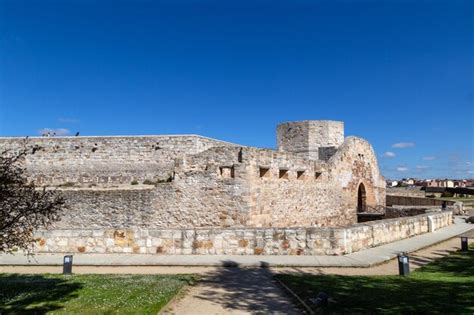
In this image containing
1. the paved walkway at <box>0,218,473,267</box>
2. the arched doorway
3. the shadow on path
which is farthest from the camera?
the arched doorway

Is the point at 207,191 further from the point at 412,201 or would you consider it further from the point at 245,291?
the point at 412,201

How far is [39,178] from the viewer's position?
20.4 meters

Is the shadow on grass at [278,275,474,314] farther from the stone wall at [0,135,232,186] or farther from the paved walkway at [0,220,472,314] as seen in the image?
the stone wall at [0,135,232,186]

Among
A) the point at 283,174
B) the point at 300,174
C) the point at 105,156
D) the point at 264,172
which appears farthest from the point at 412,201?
the point at 105,156

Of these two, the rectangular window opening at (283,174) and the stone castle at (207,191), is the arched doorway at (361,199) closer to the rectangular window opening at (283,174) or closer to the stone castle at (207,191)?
the stone castle at (207,191)

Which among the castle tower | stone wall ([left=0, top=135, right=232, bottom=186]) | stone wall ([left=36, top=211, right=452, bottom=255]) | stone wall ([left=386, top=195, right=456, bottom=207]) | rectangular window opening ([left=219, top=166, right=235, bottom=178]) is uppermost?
the castle tower

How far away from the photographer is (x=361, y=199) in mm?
24812

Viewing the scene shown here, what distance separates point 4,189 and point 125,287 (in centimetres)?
285

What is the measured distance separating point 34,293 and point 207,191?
29.0ft

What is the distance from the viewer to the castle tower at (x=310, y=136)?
77.9 ft

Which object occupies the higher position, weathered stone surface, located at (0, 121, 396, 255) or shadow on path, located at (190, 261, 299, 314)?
weathered stone surface, located at (0, 121, 396, 255)

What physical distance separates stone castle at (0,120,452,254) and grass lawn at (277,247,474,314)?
2.55 meters

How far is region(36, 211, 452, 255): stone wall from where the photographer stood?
1067 centimetres

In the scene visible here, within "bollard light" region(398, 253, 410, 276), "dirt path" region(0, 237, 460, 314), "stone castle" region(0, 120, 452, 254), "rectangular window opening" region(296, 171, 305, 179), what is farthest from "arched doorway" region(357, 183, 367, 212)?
"bollard light" region(398, 253, 410, 276)
